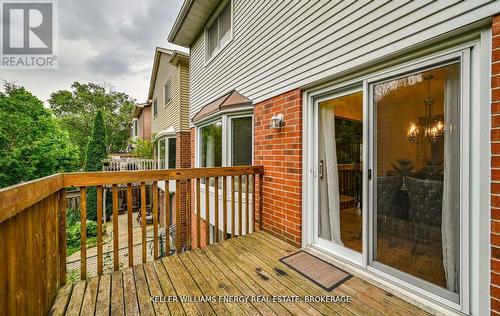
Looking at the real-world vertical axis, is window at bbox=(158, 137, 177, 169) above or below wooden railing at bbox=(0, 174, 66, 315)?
above

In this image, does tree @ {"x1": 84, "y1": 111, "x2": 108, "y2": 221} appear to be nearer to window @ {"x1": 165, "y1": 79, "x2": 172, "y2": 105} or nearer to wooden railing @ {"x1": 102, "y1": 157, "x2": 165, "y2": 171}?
wooden railing @ {"x1": 102, "y1": 157, "x2": 165, "y2": 171}

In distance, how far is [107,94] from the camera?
81.7ft

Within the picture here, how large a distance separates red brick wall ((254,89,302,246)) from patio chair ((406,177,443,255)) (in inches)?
49.1

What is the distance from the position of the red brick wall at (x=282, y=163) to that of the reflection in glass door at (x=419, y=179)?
3.20ft

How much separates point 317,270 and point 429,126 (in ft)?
5.87

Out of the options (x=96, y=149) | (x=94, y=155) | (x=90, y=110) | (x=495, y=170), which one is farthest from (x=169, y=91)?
(x=90, y=110)

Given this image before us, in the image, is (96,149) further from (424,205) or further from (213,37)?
(424,205)

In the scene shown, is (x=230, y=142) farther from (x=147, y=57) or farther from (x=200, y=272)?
(x=147, y=57)

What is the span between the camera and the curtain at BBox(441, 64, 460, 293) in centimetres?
164

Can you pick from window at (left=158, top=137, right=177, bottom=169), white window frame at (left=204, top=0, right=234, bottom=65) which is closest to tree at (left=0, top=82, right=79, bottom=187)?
window at (left=158, top=137, right=177, bottom=169)

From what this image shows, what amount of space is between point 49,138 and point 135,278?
50.9 feet

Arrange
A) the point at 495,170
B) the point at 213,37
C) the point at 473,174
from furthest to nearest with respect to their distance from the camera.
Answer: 1. the point at 213,37
2. the point at 473,174
3. the point at 495,170

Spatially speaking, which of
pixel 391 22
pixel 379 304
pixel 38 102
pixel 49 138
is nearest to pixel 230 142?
pixel 391 22

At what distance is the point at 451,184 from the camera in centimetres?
168
